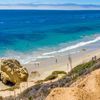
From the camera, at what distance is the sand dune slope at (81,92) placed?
10312 mm

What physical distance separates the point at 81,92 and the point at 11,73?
21.8m

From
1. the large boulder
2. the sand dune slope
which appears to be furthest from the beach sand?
the sand dune slope

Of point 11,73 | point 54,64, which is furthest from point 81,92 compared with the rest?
point 54,64

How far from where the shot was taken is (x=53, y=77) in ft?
98.2

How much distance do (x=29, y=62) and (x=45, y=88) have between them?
24705 mm

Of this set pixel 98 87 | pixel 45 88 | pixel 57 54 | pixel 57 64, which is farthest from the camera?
pixel 57 54

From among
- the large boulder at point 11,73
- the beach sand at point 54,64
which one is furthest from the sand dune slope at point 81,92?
the beach sand at point 54,64

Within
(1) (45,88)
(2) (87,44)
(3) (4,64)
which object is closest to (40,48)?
(2) (87,44)

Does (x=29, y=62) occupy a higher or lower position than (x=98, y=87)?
lower

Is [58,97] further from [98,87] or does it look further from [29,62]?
[29,62]

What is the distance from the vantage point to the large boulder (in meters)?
31.8

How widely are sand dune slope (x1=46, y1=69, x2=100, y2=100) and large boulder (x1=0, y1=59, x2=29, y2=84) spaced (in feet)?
67.4

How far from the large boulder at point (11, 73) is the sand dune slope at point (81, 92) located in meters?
20.6

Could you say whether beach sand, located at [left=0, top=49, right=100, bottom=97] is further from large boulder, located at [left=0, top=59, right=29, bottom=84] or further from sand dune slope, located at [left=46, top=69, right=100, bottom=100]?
sand dune slope, located at [left=46, top=69, right=100, bottom=100]
